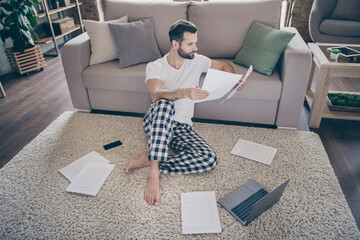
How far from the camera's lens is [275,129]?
2205 millimetres

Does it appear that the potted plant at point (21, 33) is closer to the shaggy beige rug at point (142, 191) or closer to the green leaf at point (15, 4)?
the green leaf at point (15, 4)

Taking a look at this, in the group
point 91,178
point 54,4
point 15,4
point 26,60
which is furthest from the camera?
point 54,4

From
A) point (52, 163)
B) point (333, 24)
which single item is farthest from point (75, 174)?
point (333, 24)

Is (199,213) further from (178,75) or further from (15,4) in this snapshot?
(15,4)

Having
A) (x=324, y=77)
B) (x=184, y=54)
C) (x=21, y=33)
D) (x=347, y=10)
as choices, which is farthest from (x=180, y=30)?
(x=347, y=10)

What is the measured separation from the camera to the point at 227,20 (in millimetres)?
2352

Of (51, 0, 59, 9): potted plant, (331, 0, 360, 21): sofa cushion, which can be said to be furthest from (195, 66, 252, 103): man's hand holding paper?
(51, 0, 59, 9): potted plant

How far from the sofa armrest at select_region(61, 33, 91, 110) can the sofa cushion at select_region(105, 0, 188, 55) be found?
42 cm

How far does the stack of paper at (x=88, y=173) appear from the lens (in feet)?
5.47

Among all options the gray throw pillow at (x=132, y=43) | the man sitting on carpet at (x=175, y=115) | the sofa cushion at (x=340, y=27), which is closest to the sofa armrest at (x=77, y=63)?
the gray throw pillow at (x=132, y=43)

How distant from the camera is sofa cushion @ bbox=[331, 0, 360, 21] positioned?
3418 millimetres

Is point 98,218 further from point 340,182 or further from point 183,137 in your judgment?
point 340,182

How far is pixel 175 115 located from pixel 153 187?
0.53 meters

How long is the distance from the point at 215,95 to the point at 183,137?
1.40 ft
